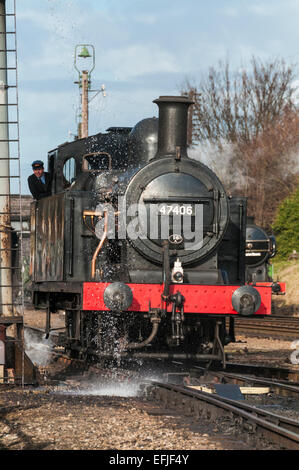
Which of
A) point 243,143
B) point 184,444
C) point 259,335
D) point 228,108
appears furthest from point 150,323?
point 228,108

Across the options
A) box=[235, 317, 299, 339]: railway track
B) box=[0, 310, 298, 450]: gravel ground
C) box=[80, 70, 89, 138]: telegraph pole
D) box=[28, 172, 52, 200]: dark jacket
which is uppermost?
box=[80, 70, 89, 138]: telegraph pole

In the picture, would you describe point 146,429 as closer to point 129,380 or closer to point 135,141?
point 129,380

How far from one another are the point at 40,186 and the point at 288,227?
2155 centimetres

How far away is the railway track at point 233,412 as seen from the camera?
585 cm

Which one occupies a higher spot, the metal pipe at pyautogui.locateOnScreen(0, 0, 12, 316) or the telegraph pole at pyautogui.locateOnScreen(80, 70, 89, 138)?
the telegraph pole at pyautogui.locateOnScreen(80, 70, 89, 138)

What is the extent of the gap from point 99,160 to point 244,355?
4409mm

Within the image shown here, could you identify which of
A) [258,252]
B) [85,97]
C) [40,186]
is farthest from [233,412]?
[85,97]

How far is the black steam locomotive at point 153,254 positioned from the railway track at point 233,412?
2.61 ft

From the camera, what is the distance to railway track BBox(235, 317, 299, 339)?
16.4 m

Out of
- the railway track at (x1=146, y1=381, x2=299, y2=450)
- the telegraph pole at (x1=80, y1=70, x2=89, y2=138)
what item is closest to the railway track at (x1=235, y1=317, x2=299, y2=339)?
the railway track at (x1=146, y1=381, x2=299, y2=450)

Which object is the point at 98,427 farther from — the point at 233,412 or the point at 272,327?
the point at 272,327

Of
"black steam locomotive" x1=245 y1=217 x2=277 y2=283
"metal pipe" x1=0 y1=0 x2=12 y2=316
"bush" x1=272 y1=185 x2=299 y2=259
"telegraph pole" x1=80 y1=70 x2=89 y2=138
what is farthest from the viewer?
"bush" x1=272 y1=185 x2=299 y2=259

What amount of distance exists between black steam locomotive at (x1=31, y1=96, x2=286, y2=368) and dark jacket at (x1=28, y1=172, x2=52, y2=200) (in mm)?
1099

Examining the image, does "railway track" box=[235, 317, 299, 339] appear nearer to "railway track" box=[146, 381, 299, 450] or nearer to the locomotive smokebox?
the locomotive smokebox
